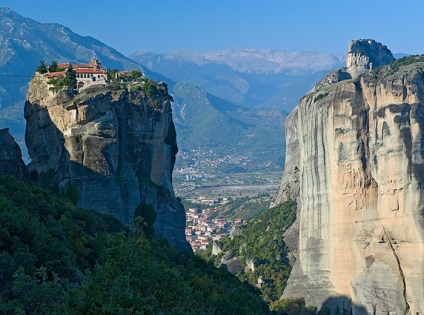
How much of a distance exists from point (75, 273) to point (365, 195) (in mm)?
30370

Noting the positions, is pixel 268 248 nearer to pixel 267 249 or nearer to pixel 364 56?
pixel 267 249

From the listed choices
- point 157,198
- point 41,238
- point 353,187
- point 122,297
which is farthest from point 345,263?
point 122,297

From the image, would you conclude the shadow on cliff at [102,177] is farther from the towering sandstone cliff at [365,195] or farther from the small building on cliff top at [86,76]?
the towering sandstone cliff at [365,195]

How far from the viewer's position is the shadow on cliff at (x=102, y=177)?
37.1 meters

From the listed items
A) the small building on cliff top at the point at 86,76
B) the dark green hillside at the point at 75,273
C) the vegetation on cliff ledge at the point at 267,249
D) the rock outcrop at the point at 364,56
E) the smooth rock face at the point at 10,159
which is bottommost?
the vegetation on cliff ledge at the point at 267,249

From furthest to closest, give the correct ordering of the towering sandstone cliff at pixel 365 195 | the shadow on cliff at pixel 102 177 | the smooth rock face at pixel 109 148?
the towering sandstone cliff at pixel 365 195
the smooth rock face at pixel 109 148
the shadow on cliff at pixel 102 177

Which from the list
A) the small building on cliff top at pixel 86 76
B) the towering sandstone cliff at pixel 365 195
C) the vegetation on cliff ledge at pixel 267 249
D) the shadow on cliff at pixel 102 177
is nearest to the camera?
the shadow on cliff at pixel 102 177

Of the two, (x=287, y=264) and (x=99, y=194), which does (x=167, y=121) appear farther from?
(x=287, y=264)

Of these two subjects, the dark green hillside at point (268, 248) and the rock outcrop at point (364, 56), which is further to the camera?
the rock outcrop at point (364, 56)

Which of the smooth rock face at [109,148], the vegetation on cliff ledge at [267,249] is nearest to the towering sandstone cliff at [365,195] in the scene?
the vegetation on cliff ledge at [267,249]

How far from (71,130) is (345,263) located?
59.7 feet

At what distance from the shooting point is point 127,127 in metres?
40.1

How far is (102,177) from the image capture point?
37375mm

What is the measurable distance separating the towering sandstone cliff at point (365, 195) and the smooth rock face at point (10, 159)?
18614 mm
